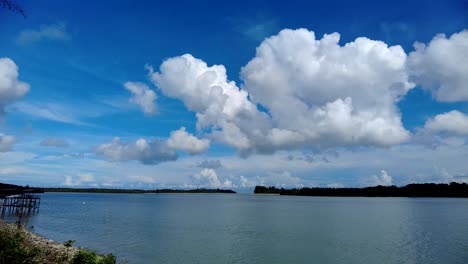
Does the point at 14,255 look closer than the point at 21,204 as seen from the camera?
Yes

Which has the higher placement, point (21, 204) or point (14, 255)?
point (21, 204)

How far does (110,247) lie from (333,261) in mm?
23559

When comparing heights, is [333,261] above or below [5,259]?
below

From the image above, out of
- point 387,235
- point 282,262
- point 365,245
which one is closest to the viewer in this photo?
point 282,262

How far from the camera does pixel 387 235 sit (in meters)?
53.4

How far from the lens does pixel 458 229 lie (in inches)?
2436

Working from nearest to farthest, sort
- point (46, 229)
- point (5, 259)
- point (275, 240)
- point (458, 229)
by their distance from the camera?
point (5, 259), point (275, 240), point (46, 229), point (458, 229)

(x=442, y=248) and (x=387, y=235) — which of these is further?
(x=387, y=235)

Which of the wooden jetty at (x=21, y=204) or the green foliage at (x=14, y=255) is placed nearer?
the green foliage at (x=14, y=255)

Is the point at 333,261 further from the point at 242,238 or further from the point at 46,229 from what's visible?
the point at 46,229

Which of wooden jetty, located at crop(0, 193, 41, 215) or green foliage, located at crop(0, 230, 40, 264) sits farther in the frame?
wooden jetty, located at crop(0, 193, 41, 215)

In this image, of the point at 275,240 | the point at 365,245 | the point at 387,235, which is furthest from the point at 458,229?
the point at 275,240

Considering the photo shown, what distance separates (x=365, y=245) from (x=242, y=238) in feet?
49.2

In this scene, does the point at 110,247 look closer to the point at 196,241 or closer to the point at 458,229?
the point at 196,241
